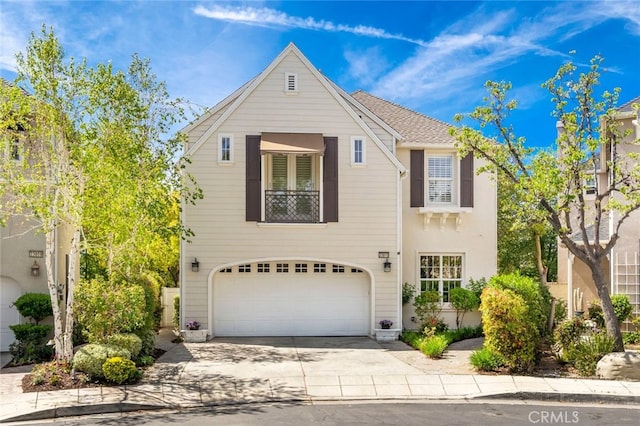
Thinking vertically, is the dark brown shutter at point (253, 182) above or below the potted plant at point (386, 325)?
above

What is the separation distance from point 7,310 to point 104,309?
4221mm

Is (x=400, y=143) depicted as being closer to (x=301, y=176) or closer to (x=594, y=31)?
(x=301, y=176)

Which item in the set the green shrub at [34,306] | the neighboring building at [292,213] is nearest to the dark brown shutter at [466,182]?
the neighboring building at [292,213]

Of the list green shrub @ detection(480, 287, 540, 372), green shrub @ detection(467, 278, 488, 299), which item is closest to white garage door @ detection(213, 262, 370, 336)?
green shrub @ detection(467, 278, 488, 299)

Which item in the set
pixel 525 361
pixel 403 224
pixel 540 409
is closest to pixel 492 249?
pixel 403 224

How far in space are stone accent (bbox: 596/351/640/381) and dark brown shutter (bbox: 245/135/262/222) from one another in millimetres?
9967

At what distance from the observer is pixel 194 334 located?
663 inches

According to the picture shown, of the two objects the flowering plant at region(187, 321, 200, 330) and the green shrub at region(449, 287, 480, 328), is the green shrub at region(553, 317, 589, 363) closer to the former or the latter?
the green shrub at region(449, 287, 480, 328)

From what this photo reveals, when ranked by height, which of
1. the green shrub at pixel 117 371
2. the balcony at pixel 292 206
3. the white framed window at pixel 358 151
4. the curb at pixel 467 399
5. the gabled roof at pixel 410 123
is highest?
the gabled roof at pixel 410 123

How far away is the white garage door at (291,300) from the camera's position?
17.8 m

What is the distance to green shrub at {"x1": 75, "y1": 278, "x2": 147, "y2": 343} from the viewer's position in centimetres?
1295

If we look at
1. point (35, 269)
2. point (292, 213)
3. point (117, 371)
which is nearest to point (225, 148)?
point (292, 213)

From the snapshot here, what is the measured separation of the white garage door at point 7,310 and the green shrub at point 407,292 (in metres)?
11.3

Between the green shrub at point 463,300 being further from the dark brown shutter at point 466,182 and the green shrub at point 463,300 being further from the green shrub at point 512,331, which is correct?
the green shrub at point 512,331
